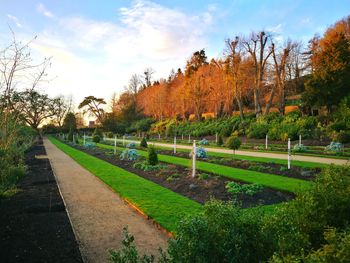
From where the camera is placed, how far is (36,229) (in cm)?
584

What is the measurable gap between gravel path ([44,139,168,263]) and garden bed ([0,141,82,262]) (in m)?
0.20

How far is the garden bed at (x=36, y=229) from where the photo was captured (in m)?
4.71

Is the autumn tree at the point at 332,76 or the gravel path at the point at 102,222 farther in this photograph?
the autumn tree at the point at 332,76

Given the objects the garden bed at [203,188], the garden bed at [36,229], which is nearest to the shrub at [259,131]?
A: the garden bed at [203,188]

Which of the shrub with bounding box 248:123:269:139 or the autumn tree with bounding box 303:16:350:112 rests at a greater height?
the autumn tree with bounding box 303:16:350:112

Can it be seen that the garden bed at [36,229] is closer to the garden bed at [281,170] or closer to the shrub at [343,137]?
the garden bed at [281,170]

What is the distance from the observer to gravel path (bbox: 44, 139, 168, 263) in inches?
198

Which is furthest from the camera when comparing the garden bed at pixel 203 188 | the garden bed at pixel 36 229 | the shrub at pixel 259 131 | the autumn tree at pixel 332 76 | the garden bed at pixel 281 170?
the shrub at pixel 259 131

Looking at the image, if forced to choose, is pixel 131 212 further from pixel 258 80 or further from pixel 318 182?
pixel 258 80

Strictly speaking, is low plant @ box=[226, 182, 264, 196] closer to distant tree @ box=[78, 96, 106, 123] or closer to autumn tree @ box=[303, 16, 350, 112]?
autumn tree @ box=[303, 16, 350, 112]

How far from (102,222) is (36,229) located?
116cm

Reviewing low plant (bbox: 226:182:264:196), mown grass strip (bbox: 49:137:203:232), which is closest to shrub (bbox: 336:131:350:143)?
low plant (bbox: 226:182:264:196)

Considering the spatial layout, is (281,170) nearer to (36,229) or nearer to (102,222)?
(102,222)

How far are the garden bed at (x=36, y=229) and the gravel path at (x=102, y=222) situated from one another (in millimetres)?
199
